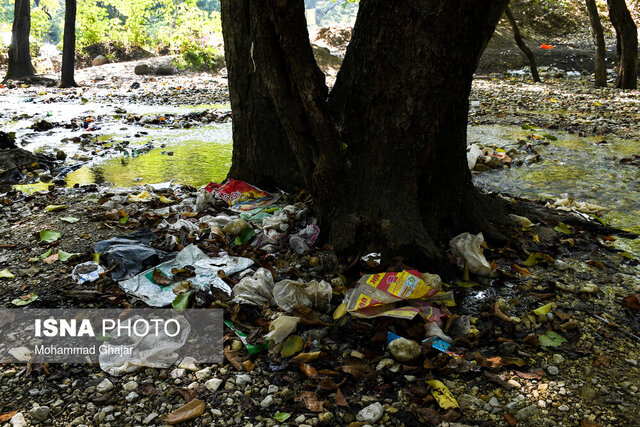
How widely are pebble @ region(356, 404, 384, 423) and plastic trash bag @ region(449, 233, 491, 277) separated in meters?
1.16

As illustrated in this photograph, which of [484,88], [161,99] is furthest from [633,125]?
[161,99]

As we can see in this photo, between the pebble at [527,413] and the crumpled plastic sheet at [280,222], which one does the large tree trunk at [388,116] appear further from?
the pebble at [527,413]

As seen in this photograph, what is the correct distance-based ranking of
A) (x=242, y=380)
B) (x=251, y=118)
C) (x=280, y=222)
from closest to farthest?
(x=242, y=380) < (x=280, y=222) < (x=251, y=118)

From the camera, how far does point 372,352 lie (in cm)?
208

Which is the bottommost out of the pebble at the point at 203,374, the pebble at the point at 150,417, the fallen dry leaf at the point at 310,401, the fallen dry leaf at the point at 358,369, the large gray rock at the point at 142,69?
the pebble at the point at 150,417

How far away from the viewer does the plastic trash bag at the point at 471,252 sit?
8.61 feet

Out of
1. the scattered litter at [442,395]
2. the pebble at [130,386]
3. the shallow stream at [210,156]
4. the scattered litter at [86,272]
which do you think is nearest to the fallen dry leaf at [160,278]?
the scattered litter at [86,272]

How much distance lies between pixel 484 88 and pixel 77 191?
32.3ft

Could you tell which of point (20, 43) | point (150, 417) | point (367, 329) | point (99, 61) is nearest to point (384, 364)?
point (367, 329)

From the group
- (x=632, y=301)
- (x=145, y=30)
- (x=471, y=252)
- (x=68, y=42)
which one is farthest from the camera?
(x=145, y=30)

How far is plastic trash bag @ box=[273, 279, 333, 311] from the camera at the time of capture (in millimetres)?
2379

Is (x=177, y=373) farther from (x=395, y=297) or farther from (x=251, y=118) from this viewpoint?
(x=251, y=118)

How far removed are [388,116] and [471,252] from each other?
0.92 metres

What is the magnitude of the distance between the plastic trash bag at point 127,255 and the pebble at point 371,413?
156 cm
